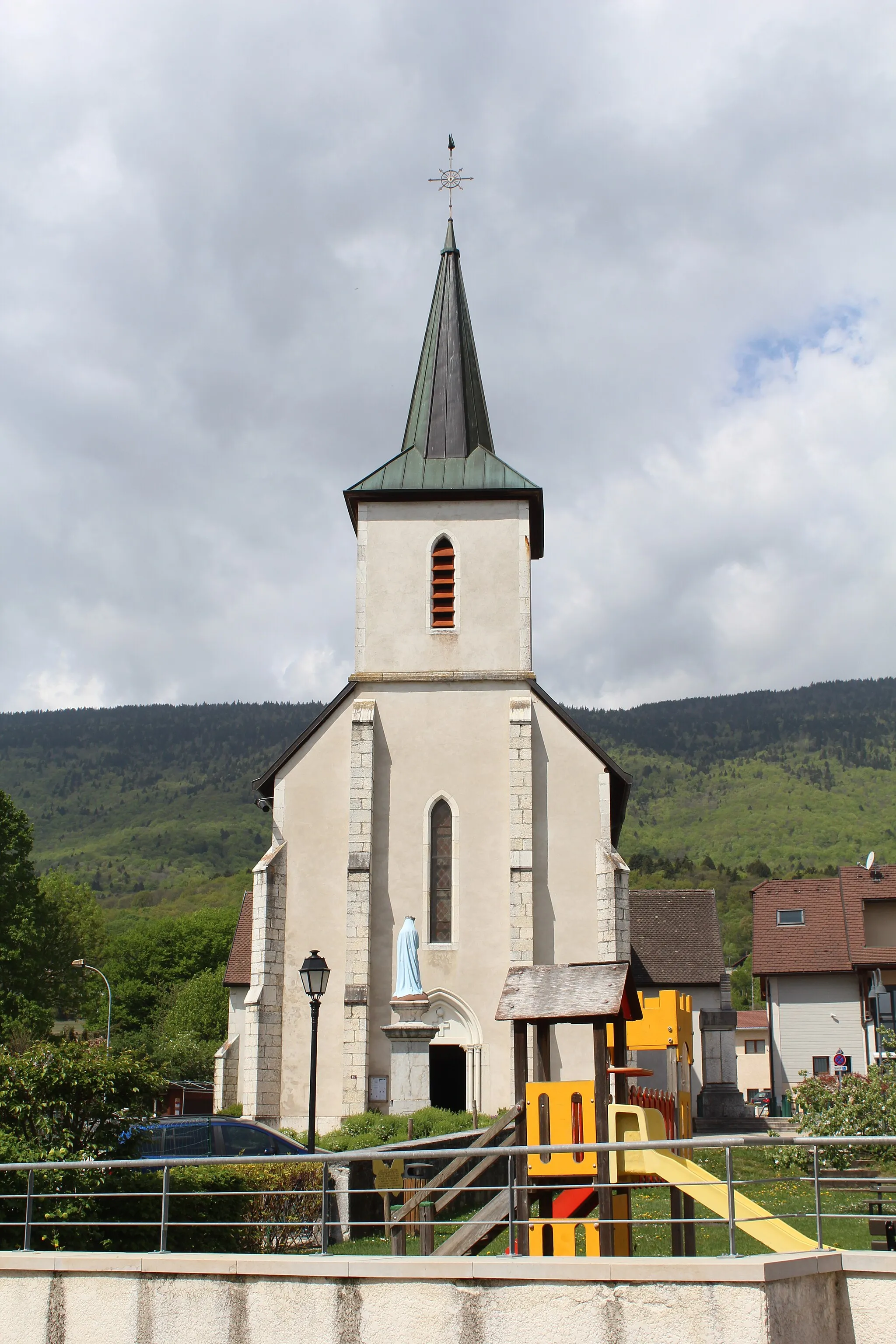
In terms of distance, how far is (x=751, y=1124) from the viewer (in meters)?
36.9

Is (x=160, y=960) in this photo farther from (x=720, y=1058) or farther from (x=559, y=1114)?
(x=559, y=1114)

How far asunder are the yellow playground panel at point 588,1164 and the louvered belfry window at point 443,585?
19.1m

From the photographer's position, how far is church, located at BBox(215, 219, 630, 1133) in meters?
26.6

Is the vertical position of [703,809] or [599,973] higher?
[703,809]

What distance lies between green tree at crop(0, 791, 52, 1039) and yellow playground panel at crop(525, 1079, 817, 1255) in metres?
34.9

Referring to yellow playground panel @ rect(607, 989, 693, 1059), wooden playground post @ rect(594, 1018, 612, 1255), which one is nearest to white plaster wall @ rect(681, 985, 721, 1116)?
yellow playground panel @ rect(607, 989, 693, 1059)

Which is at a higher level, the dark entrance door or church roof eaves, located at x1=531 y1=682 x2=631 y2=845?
church roof eaves, located at x1=531 y1=682 x2=631 y2=845

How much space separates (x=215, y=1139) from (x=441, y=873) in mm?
10519

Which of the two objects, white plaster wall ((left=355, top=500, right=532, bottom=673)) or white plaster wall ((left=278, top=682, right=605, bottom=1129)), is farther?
white plaster wall ((left=355, top=500, right=532, bottom=673))

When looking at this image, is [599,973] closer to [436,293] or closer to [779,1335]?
[779,1335]

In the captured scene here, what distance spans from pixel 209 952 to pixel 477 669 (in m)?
63.3

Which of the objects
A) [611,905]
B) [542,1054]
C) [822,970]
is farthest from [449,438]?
[822,970]

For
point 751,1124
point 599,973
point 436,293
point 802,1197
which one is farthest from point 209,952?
point 599,973

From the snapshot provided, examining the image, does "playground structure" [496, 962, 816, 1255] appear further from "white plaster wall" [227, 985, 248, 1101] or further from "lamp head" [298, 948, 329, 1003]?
"white plaster wall" [227, 985, 248, 1101]
